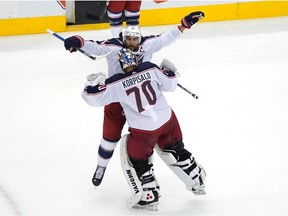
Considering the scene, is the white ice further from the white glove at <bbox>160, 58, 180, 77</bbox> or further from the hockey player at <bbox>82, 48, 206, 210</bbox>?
the white glove at <bbox>160, 58, 180, 77</bbox>

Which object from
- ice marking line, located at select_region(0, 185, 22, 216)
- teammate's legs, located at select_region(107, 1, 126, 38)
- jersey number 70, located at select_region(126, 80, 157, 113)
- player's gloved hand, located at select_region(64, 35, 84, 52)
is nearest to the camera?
jersey number 70, located at select_region(126, 80, 157, 113)

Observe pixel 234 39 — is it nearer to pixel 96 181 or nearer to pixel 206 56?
pixel 206 56

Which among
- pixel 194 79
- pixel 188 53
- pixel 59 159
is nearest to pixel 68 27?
pixel 188 53

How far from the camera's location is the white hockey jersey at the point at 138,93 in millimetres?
3701

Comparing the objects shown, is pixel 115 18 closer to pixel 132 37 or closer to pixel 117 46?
pixel 117 46

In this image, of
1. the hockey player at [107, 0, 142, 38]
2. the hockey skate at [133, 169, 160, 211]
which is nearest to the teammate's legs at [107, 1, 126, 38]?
the hockey player at [107, 0, 142, 38]

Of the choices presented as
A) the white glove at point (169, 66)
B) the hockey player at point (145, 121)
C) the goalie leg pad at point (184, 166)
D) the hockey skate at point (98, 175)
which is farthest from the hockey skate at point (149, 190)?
the white glove at point (169, 66)

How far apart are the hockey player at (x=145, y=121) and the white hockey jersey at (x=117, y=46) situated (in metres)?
0.19

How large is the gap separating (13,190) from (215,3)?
3.98 metres

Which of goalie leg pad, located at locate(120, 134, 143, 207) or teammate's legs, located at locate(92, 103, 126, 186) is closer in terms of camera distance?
goalie leg pad, located at locate(120, 134, 143, 207)

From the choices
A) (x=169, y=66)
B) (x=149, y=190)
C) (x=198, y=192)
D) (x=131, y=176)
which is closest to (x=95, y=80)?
(x=169, y=66)

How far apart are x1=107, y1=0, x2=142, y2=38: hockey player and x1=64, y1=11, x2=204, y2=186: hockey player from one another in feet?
2.70

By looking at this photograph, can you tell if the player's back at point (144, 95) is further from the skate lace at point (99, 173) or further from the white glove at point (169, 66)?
the skate lace at point (99, 173)

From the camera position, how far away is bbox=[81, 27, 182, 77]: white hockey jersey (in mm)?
3951
